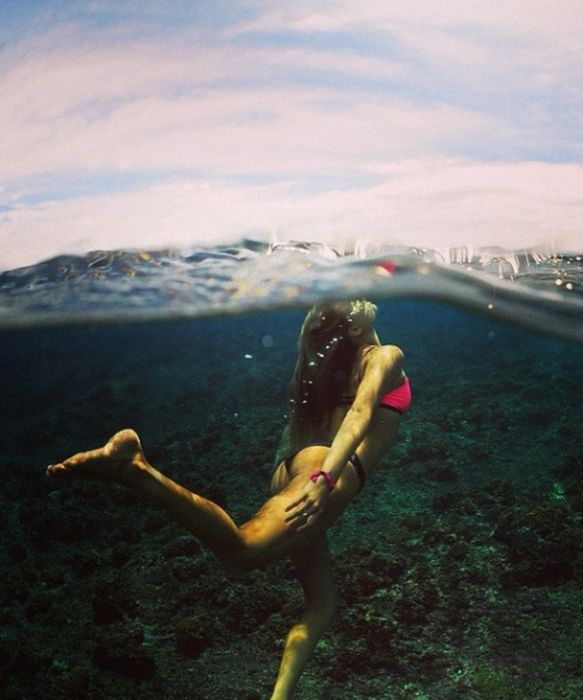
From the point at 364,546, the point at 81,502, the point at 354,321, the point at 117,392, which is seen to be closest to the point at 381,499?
the point at 364,546

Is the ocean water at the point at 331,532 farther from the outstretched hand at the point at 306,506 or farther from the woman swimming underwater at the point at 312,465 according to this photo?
the outstretched hand at the point at 306,506

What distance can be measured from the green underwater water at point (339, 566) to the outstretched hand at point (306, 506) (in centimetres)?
542

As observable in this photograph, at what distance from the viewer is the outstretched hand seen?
446 centimetres

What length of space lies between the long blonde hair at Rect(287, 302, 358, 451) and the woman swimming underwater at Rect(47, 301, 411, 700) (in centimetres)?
1

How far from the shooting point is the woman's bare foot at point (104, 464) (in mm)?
3873

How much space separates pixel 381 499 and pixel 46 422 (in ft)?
43.2

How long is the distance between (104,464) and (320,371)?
2.59m

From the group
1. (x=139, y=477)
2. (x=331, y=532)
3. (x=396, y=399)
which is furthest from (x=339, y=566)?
(x=139, y=477)

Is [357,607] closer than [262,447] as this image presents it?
Yes

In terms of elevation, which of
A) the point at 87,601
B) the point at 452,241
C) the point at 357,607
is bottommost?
the point at 87,601

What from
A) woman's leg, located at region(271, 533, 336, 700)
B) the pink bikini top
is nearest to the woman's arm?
the pink bikini top

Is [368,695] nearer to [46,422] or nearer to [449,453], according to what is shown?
[449,453]

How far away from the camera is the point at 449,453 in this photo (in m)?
15.3

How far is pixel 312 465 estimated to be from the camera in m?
5.11
